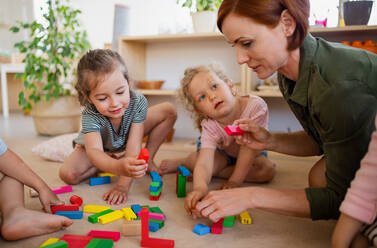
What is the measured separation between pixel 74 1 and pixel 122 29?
1174 millimetres

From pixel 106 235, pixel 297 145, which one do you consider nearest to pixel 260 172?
pixel 297 145

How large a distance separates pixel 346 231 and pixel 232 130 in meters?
0.46

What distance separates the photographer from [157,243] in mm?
903

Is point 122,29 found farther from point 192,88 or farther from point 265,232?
point 265,232

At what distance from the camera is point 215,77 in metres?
1.38

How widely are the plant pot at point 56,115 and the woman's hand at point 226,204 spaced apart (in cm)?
201

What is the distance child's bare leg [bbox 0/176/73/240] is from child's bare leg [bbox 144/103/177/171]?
749mm

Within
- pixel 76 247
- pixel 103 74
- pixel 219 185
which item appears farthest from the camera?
pixel 219 185

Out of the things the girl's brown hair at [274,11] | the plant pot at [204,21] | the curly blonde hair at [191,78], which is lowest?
the curly blonde hair at [191,78]

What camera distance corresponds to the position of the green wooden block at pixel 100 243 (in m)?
0.86

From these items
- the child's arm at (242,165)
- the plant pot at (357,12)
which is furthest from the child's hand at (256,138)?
the plant pot at (357,12)

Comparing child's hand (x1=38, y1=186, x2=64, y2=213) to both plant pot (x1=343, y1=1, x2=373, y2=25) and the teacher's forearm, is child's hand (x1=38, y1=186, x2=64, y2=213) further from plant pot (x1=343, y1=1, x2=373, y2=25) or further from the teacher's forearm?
plant pot (x1=343, y1=1, x2=373, y2=25)

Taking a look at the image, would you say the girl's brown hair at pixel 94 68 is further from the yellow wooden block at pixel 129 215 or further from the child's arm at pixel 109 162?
the yellow wooden block at pixel 129 215

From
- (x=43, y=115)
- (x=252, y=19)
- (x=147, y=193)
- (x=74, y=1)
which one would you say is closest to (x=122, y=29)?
(x=43, y=115)
